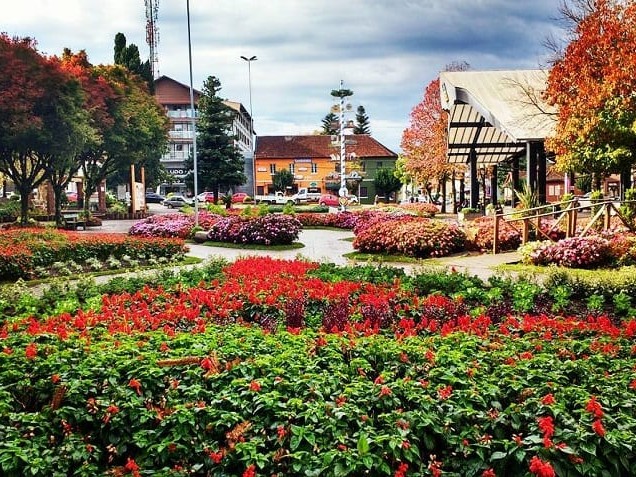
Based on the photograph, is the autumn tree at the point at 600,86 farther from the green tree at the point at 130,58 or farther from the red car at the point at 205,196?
the red car at the point at 205,196

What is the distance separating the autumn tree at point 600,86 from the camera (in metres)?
16.3

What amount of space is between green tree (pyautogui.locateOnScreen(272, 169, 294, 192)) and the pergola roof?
128 feet

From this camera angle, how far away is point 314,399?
13.0 ft

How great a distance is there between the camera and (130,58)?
51531 millimetres

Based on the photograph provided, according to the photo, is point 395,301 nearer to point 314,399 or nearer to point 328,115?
point 314,399

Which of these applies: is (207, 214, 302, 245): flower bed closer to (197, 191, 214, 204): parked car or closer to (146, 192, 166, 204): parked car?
(197, 191, 214, 204): parked car

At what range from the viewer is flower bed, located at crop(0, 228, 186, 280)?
12617 millimetres

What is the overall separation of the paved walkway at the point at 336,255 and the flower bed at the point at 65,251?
128 cm

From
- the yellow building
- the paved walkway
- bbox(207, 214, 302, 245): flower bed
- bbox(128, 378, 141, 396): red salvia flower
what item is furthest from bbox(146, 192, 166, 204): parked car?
bbox(128, 378, 141, 396): red salvia flower

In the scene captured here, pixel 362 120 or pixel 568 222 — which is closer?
pixel 568 222

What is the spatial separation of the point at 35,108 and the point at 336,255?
19.2 metres

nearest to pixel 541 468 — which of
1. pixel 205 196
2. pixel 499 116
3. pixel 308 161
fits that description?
pixel 499 116

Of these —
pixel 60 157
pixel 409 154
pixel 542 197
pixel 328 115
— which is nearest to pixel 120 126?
pixel 60 157

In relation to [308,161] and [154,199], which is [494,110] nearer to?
[154,199]
